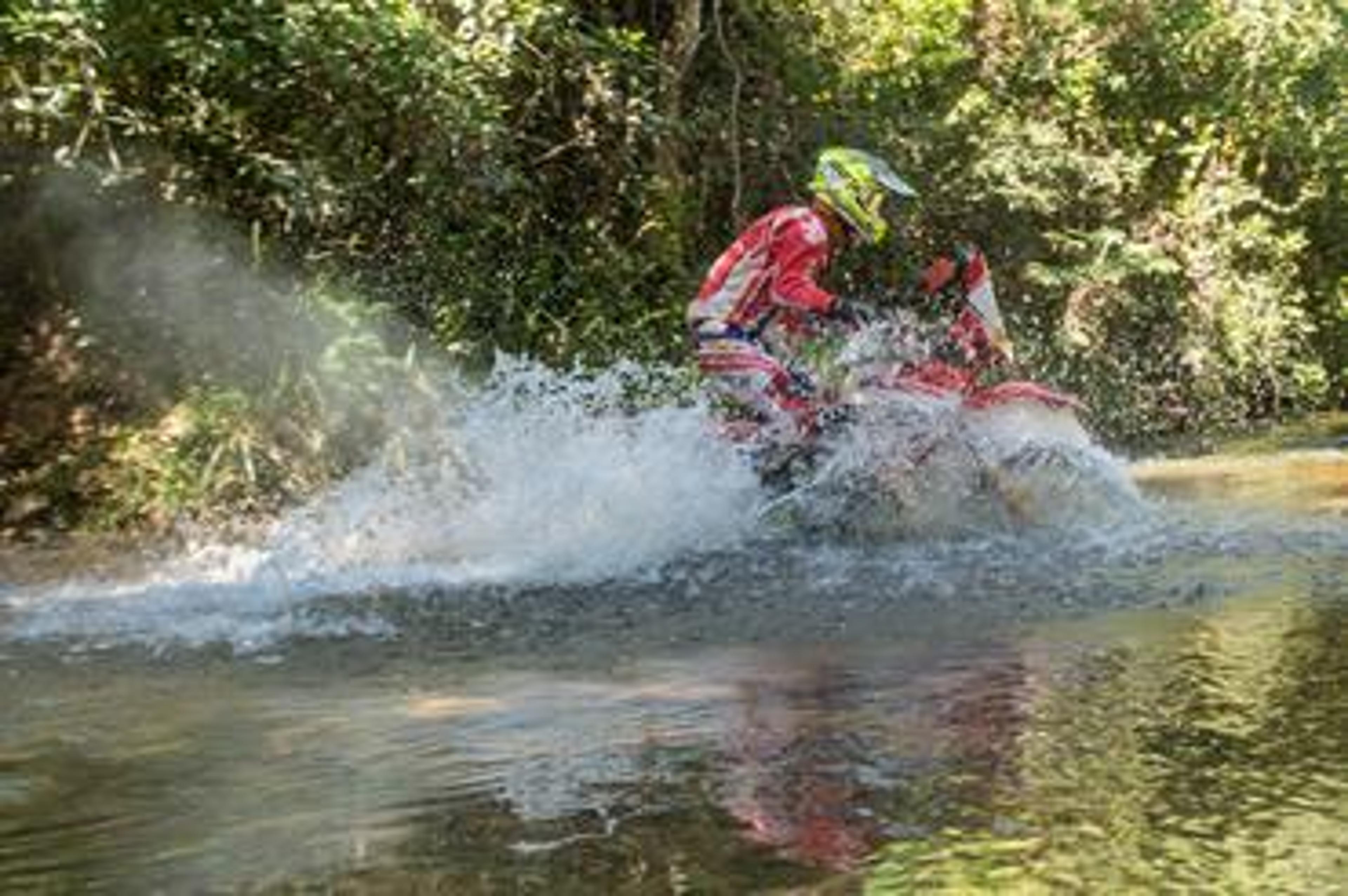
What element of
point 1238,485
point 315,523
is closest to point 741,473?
point 315,523

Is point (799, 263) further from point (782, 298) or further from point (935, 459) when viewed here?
point (935, 459)

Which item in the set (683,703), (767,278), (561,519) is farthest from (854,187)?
(683,703)

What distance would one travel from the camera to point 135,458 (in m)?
12.2

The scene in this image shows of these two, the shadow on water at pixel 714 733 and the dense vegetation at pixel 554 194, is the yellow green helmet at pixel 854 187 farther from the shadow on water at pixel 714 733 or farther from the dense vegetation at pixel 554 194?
the dense vegetation at pixel 554 194

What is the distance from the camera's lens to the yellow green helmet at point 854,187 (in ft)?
34.1

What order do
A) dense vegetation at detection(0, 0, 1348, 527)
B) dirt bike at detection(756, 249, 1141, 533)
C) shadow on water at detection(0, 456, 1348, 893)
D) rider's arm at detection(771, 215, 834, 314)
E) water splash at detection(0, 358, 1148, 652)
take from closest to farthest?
shadow on water at detection(0, 456, 1348, 893)
water splash at detection(0, 358, 1148, 652)
dirt bike at detection(756, 249, 1141, 533)
rider's arm at detection(771, 215, 834, 314)
dense vegetation at detection(0, 0, 1348, 527)

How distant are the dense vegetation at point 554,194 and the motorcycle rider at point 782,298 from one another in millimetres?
3146

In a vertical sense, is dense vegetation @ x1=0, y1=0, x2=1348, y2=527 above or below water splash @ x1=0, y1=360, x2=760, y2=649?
above

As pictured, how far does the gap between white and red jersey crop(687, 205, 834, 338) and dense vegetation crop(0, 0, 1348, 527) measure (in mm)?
3099

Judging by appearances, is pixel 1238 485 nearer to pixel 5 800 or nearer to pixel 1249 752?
pixel 1249 752

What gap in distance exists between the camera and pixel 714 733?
539 cm

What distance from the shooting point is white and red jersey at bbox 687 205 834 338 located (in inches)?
407

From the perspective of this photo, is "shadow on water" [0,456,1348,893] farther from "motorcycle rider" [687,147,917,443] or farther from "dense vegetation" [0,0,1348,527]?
"dense vegetation" [0,0,1348,527]

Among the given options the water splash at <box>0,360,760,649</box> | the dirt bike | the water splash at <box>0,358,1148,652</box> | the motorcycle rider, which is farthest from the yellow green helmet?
the water splash at <box>0,360,760,649</box>
